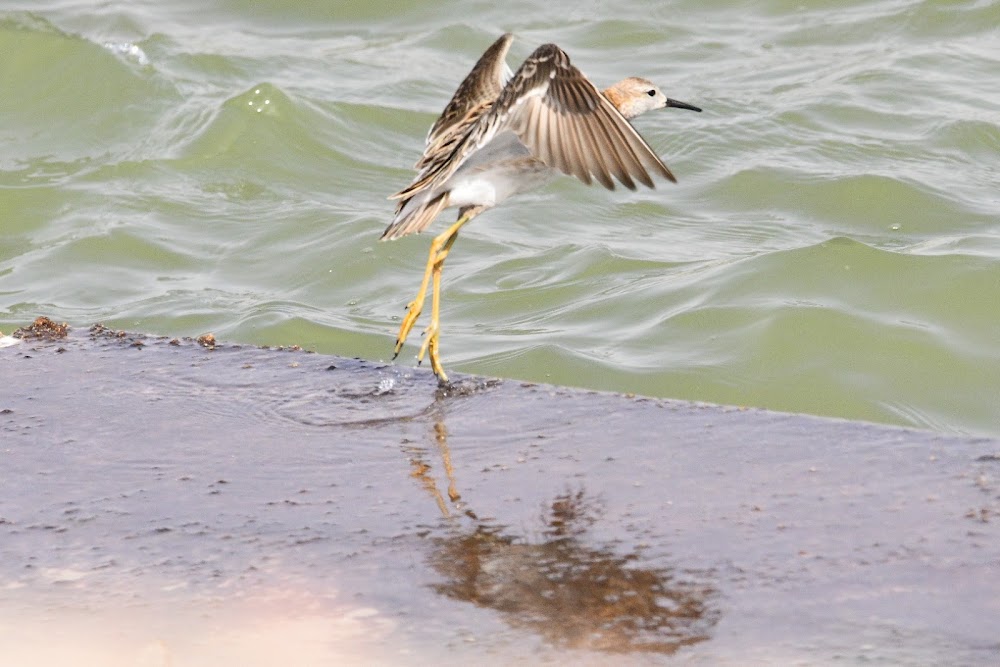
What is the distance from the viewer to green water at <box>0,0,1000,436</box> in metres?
6.38

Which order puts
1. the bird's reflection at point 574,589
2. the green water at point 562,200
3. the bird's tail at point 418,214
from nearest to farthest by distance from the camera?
1. the bird's reflection at point 574,589
2. the bird's tail at point 418,214
3. the green water at point 562,200

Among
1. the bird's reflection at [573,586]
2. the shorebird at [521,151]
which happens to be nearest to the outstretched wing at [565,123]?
the shorebird at [521,151]

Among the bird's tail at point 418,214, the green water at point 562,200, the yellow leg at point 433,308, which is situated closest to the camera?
the yellow leg at point 433,308

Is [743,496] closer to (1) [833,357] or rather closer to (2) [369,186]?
(1) [833,357]

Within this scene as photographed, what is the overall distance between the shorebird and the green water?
151 cm

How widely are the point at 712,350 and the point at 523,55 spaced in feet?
15.7

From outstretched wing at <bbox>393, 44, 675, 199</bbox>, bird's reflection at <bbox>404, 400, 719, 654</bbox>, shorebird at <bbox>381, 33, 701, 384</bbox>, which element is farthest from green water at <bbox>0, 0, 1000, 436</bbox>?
bird's reflection at <bbox>404, 400, 719, 654</bbox>

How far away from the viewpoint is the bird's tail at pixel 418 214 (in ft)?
15.7

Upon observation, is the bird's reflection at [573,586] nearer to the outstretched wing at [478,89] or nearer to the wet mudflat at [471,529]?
the wet mudflat at [471,529]

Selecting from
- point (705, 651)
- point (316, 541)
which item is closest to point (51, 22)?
point (316, 541)

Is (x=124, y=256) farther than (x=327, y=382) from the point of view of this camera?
Yes

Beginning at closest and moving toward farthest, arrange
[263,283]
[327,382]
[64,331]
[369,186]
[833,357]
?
[327,382]
[64,331]
[833,357]
[263,283]
[369,186]

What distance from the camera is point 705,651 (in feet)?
8.12

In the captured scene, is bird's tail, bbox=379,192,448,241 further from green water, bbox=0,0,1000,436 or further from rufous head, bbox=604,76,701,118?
green water, bbox=0,0,1000,436
